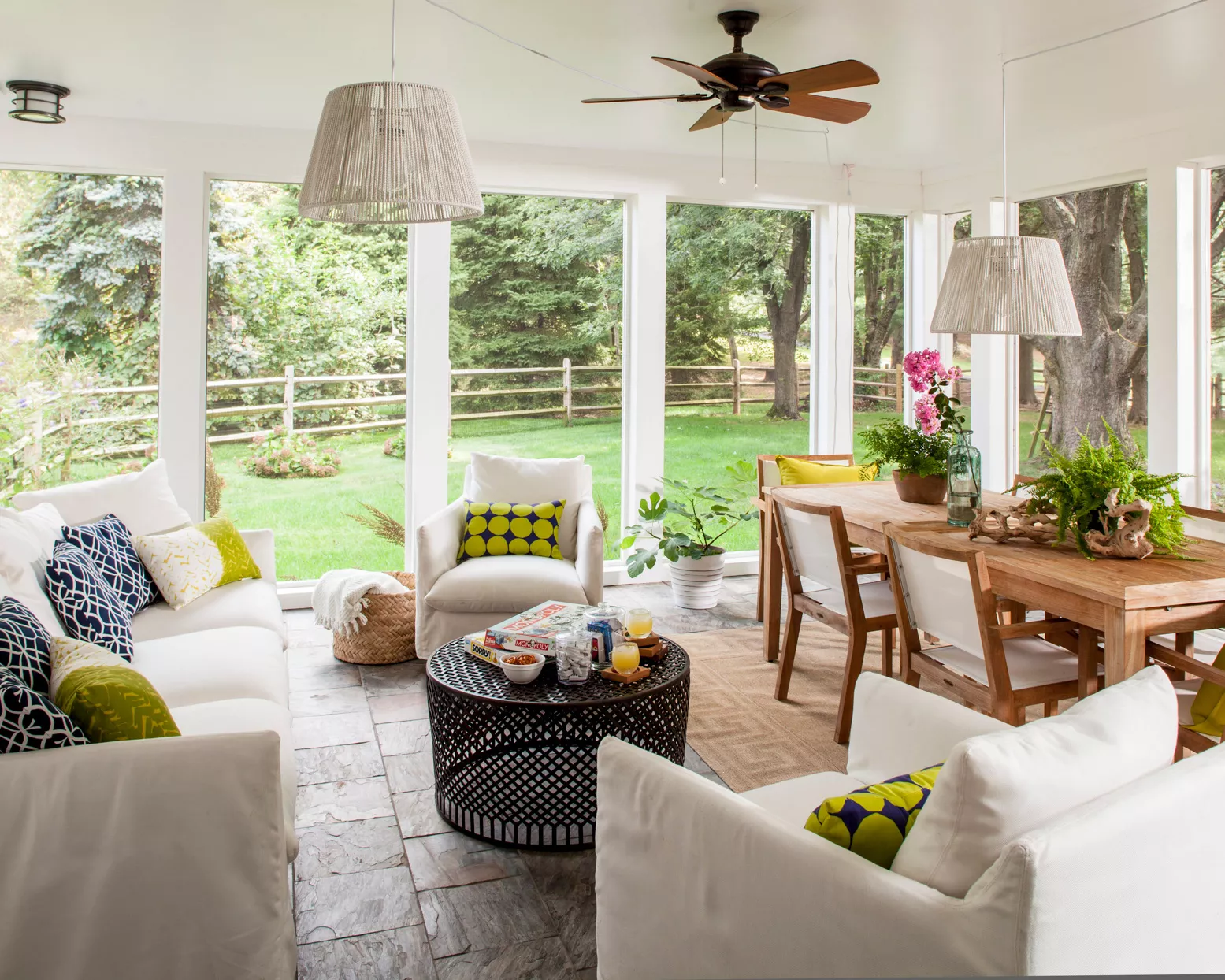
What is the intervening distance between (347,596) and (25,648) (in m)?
2.22

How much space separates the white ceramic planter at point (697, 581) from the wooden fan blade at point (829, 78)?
8.57ft

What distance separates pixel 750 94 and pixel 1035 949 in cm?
285

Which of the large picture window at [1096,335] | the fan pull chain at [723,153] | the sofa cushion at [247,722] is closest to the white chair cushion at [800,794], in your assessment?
the sofa cushion at [247,722]

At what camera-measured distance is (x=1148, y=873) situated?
126 centimetres

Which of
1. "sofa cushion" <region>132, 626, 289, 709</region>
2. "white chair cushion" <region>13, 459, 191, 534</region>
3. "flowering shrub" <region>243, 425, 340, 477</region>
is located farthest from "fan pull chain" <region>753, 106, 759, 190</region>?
"flowering shrub" <region>243, 425, 340, 477</region>

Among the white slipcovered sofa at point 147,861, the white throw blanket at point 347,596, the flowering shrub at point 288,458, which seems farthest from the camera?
the flowering shrub at point 288,458

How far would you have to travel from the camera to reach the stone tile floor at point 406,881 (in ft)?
6.85

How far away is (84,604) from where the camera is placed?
2826mm

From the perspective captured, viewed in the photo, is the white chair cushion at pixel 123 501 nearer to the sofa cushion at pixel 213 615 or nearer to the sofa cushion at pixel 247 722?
the sofa cushion at pixel 213 615

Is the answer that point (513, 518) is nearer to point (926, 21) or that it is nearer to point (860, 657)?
point (860, 657)

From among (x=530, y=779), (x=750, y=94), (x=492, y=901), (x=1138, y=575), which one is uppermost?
(x=750, y=94)

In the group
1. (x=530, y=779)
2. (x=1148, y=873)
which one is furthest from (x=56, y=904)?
(x=1148, y=873)

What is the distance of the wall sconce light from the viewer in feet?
13.3

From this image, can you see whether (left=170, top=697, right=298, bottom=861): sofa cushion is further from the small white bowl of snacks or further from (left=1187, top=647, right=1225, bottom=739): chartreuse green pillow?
(left=1187, top=647, right=1225, bottom=739): chartreuse green pillow
